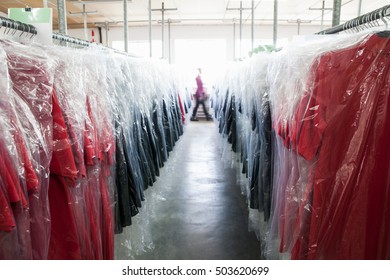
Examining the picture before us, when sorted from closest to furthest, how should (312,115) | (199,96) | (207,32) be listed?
(312,115)
(199,96)
(207,32)

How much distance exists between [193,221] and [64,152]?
2034 mm

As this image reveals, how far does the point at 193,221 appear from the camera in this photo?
2.95 metres

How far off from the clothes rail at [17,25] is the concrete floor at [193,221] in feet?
4.06

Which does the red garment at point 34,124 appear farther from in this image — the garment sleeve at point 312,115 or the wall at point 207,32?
the wall at point 207,32

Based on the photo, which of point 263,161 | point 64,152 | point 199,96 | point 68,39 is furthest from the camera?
point 199,96

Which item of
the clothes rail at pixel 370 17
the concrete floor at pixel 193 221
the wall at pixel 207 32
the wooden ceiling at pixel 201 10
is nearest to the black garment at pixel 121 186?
the concrete floor at pixel 193 221

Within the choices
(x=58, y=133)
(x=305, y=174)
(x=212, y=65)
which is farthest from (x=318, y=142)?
(x=212, y=65)

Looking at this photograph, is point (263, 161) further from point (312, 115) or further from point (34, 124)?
point (34, 124)

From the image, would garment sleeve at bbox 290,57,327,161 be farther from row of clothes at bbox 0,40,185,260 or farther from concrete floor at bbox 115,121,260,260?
concrete floor at bbox 115,121,260,260

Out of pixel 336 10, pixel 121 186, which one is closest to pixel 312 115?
pixel 336 10

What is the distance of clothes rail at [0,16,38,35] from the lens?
108 cm

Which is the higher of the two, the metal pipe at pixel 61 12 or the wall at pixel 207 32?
the wall at pixel 207 32

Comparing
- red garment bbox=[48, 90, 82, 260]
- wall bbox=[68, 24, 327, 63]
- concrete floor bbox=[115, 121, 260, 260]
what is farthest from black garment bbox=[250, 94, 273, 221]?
wall bbox=[68, 24, 327, 63]

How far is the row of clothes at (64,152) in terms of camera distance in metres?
0.88
